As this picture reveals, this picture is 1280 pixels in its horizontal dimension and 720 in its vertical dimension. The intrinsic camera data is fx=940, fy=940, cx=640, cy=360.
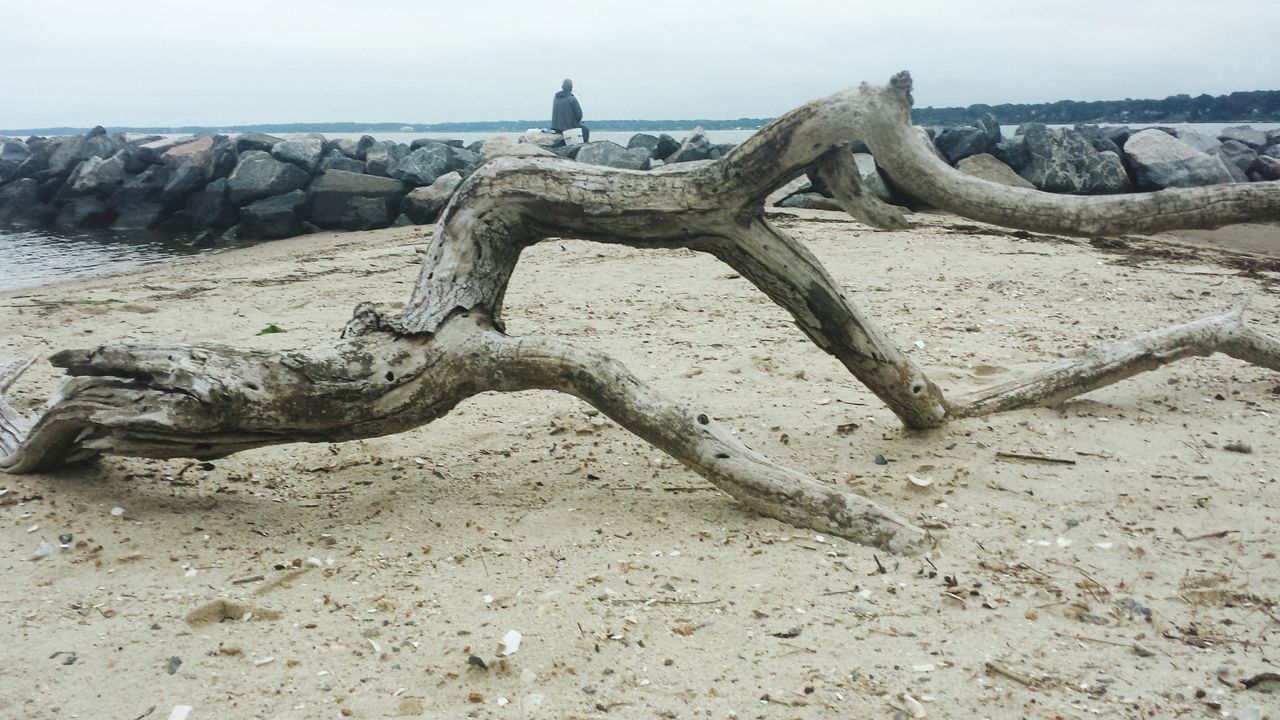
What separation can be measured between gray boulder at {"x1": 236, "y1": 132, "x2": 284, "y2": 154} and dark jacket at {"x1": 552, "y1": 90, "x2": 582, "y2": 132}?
5.30 metres

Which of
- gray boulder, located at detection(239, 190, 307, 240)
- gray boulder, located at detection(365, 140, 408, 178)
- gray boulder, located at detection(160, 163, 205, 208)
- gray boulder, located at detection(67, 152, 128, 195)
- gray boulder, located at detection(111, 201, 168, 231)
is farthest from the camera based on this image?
gray boulder, located at detection(67, 152, 128, 195)

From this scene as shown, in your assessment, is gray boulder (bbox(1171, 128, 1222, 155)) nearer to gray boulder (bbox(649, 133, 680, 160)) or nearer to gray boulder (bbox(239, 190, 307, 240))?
gray boulder (bbox(649, 133, 680, 160))

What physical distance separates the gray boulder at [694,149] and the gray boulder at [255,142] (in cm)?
700

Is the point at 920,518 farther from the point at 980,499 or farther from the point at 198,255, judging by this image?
the point at 198,255

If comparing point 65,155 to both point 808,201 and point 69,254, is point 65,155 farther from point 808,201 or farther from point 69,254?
point 808,201

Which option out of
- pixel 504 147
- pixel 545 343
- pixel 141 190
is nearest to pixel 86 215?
pixel 141 190

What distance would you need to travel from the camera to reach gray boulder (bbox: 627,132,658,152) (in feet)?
56.7

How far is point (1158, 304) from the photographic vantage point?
680 centimetres

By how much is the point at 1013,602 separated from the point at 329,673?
6.85 ft

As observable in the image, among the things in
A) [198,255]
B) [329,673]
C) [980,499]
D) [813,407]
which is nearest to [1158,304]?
[813,407]

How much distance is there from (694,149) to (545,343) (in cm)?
1294

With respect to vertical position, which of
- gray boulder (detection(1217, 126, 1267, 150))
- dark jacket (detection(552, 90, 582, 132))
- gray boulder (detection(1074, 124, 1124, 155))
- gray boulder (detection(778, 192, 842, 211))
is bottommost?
gray boulder (detection(778, 192, 842, 211))

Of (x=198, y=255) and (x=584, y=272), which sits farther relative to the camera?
(x=198, y=255)

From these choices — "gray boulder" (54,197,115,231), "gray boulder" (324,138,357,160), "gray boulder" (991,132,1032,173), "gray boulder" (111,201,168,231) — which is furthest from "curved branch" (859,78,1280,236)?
"gray boulder" (54,197,115,231)
